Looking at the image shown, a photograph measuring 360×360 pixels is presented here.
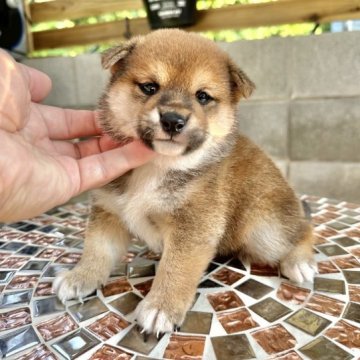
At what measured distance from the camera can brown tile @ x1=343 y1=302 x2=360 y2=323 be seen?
143 centimetres

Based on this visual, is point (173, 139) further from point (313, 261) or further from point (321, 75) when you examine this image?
point (321, 75)

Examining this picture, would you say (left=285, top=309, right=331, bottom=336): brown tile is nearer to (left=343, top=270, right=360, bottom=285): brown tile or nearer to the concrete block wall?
(left=343, top=270, right=360, bottom=285): brown tile

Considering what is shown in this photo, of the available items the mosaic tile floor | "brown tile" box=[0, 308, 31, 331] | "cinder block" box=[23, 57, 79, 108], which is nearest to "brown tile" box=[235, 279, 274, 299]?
the mosaic tile floor

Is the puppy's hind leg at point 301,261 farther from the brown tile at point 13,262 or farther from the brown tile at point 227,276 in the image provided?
the brown tile at point 13,262

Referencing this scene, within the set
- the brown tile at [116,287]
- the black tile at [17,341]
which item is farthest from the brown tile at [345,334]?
the black tile at [17,341]

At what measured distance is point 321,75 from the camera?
298 cm

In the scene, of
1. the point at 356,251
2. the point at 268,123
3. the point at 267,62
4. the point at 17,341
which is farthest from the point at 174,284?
the point at 267,62

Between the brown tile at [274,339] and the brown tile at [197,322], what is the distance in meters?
0.17

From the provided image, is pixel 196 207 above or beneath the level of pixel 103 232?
above

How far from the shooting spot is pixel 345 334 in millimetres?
1341

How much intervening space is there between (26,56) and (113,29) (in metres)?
0.91

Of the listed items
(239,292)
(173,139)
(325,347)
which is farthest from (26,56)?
(325,347)

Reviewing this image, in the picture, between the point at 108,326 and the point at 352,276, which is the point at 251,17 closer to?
the point at 352,276

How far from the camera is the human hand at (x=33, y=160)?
1429 millimetres
